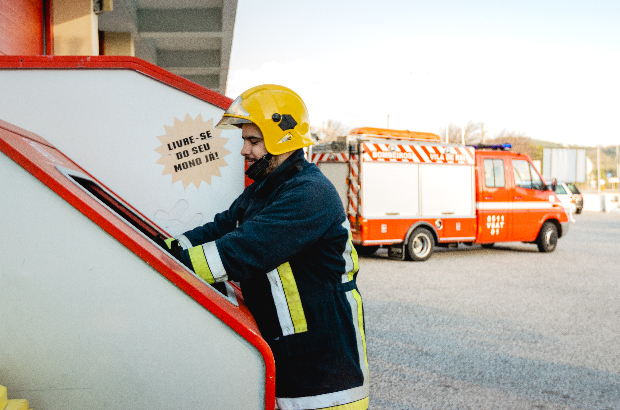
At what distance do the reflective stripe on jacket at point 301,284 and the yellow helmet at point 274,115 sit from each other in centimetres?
14

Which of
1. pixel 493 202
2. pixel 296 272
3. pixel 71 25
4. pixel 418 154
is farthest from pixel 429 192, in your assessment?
pixel 296 272

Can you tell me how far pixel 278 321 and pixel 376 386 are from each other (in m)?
2.83

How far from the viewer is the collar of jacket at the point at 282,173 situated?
71.4 inches

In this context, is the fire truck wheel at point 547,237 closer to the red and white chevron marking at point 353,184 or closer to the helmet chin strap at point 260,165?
the red and white chevron marking at point 353,184

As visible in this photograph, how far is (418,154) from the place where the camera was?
11109mm

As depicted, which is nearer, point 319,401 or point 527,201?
point 319,401

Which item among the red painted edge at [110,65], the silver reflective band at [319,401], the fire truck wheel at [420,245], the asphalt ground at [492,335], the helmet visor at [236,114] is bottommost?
the asphalt ground at [492,335]

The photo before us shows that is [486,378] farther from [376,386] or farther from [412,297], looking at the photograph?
[412,297]

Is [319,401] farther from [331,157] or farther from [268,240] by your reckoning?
[331,157]

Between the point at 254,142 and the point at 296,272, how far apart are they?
0.50 metres

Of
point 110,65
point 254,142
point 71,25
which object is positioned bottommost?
point 254,142

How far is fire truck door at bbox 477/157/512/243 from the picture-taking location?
37.7ft

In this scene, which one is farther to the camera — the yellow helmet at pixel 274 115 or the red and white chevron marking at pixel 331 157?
the red and white chevron marking at pixel 331 157

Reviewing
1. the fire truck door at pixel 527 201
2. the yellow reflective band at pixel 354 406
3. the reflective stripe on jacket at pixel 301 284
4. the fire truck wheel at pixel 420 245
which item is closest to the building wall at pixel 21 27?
the reflective stripe on jacket at pixel 301 284
